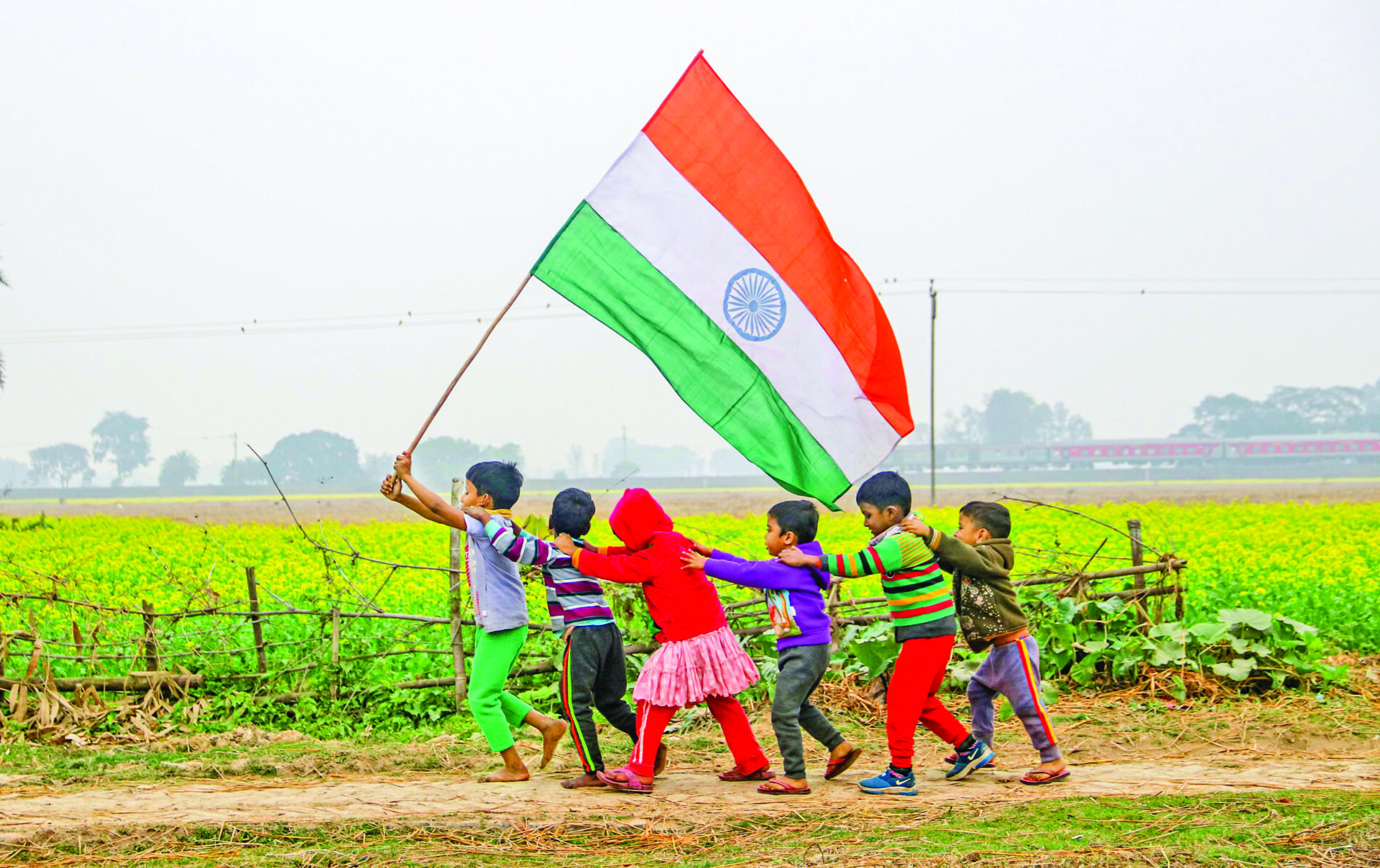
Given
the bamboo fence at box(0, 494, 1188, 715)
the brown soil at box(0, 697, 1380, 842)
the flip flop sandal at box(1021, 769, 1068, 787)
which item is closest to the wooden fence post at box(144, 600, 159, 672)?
the bamboo fence at box(0, 494, 1188, 715)

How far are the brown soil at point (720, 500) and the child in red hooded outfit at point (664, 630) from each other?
79.4 feet

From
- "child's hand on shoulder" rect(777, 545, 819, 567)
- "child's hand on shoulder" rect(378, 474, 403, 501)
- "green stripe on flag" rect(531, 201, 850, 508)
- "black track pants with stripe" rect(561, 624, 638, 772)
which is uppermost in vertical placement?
"green stripe on flag" rect(531, 201, 850, 508)

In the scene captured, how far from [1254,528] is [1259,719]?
13803 millimetres

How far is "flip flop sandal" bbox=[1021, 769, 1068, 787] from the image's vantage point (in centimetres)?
545

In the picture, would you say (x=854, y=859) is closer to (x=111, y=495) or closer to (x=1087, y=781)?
(x=1087, y=781)

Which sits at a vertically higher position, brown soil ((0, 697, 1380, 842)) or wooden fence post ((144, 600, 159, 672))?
wooden fence post ((144, 600, 159, 672))

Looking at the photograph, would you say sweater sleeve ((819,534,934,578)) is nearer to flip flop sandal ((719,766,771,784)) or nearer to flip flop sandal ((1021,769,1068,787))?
flip flop sandal ((719,766,771,784))

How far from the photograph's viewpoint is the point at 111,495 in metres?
73.3

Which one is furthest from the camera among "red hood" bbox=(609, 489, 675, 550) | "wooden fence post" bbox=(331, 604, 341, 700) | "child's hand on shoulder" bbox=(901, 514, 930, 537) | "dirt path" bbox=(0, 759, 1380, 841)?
"wooden fence post" bbox=(331, 604, 341, 700)

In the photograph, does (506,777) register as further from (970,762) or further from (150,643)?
(150,643)

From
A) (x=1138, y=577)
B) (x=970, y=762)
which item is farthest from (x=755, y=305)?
(x=1138, y=577)

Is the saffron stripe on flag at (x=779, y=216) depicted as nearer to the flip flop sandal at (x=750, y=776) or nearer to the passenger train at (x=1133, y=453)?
the flip flop sandal at (x=750, y=776)

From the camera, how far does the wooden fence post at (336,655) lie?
787 cm

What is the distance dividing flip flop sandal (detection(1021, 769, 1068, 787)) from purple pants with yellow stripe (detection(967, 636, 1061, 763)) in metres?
0.07
